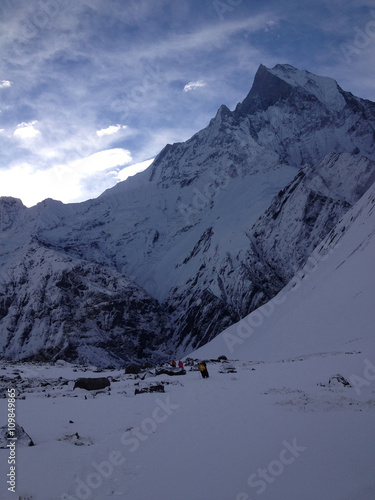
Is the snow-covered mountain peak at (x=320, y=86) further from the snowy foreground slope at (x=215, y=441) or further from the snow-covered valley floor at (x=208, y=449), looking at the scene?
the snow-covered valley floor at (x=208, y=449)

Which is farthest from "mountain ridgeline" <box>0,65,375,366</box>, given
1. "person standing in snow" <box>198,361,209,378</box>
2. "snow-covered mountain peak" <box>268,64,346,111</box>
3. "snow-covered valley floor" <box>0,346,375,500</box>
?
"snow-covered valley floor" <box>0,346,375,500</box>

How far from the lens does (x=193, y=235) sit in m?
141

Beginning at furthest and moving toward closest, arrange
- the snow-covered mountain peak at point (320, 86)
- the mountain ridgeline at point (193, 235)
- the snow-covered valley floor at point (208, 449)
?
the snow-covered mountain peak at point (320, 86)
the mountain ridgeline at point (193, 235)
the snow-covered valley floor at point (208, 449)

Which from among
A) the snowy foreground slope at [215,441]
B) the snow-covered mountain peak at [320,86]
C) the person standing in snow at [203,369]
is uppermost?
the snow-covered mountain peak at [320,86]

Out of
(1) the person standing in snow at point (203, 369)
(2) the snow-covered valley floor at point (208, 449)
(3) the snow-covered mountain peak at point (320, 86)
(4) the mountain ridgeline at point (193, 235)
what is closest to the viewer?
(2) the snow-covered valley floor at point (208, 449)

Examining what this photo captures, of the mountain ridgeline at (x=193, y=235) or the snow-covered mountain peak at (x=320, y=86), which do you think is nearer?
the mountain ridgeline at (x=193, y=235)

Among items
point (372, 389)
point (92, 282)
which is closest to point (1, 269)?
point (92, 282)

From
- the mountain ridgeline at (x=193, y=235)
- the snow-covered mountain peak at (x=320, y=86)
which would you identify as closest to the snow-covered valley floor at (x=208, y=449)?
the mountain ridgeline at (x=193, y=235)

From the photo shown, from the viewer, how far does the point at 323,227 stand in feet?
321

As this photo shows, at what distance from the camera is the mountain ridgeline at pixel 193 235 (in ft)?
331

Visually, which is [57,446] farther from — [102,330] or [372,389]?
[102,330]

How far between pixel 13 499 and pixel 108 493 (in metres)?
1.12

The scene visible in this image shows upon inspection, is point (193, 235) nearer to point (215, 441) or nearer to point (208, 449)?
point (215, 441)

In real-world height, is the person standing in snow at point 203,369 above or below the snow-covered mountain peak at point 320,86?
below
